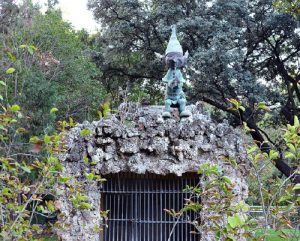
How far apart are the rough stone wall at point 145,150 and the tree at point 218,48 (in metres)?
5.38

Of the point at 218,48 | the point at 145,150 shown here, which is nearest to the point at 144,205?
the point at 145,150

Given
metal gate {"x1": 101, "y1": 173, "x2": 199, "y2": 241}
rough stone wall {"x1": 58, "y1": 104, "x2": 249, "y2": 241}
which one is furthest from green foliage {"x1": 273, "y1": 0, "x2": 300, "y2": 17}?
metal gate {"x1": 101, "y1": 173, "x2": 199, "y2": 241}

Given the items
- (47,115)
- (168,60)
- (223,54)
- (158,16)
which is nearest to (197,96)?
(223,54)

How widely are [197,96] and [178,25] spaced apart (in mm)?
2139

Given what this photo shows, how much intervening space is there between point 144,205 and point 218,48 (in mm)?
6406

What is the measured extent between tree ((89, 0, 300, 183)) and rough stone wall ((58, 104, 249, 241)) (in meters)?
5.38

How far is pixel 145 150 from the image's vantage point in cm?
605

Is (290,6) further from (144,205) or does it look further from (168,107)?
(144,205)

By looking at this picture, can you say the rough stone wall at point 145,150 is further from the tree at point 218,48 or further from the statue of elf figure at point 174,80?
the tree at point 218,48

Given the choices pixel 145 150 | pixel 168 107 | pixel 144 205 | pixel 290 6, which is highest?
pixel 290 6

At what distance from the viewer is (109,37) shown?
13367 millimetres

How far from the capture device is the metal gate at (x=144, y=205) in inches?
234

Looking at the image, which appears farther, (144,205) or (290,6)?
(290,6)

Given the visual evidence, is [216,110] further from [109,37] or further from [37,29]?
[37,29]
